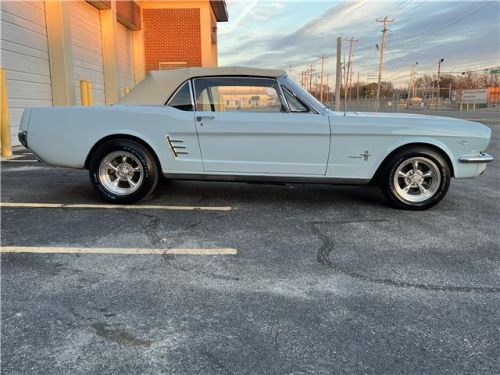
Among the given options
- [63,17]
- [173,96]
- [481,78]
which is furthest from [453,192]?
[481,78]

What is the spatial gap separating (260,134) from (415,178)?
6.22 feet

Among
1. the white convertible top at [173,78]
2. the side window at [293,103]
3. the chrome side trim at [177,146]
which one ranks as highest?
the white convertible top at [173,78]

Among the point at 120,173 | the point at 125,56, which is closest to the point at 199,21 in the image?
the point at 125,56

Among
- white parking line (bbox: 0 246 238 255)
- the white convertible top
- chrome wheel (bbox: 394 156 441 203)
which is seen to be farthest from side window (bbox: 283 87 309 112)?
white parking line (bbox: 0 246 238 255)

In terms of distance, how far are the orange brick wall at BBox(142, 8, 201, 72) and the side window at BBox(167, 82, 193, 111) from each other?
15.6 metres

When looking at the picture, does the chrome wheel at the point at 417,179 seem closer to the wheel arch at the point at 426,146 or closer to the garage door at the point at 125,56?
the wheel arch at the point at 426,146

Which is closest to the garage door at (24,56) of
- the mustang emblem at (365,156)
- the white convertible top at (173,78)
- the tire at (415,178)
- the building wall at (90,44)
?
the building wall at (90,44)

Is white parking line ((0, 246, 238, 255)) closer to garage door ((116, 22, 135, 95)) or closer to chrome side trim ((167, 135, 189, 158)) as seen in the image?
chrome side trim ((167, 135, 189, 158))

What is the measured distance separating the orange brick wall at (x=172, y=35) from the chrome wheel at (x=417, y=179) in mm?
16508

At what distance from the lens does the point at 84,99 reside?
11.5 meters

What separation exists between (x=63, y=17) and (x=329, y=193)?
949 centimetres

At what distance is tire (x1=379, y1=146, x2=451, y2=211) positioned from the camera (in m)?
4.91

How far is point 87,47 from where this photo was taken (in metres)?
14.1

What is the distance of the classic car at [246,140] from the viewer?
4883 mm
